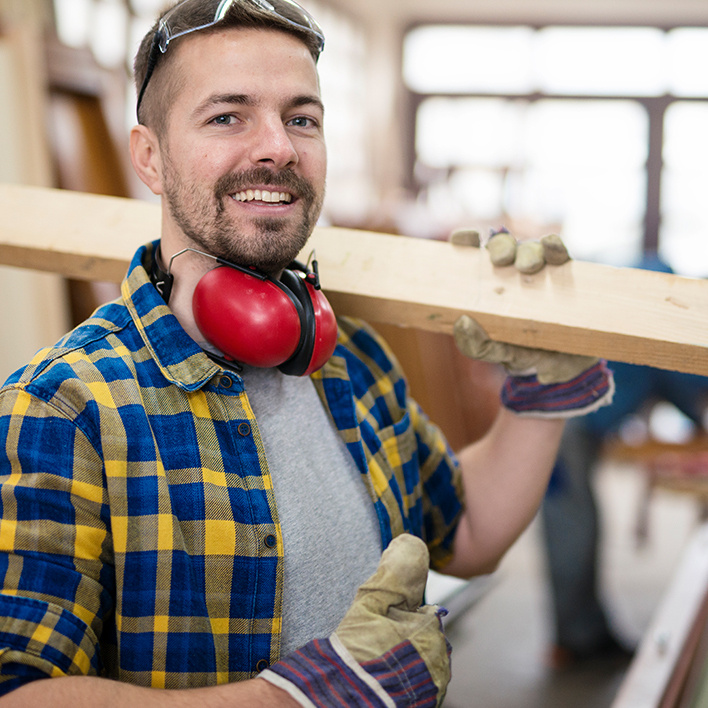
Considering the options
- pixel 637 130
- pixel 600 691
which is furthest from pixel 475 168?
pixel 600 691

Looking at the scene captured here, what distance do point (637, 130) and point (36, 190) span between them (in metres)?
9.34

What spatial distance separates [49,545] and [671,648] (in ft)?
5.65

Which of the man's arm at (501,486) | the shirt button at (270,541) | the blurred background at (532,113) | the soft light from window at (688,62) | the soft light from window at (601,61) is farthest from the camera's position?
the soft light from window at (601,61)

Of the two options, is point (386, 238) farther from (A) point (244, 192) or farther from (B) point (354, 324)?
(A) point (244, 192)

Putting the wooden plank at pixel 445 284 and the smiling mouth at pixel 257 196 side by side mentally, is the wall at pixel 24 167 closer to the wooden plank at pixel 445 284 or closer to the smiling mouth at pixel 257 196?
the wooden plank at pixel 445 284

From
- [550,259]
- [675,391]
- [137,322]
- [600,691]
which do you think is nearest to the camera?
[137,322]

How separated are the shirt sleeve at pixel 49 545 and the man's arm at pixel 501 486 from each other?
0.81m

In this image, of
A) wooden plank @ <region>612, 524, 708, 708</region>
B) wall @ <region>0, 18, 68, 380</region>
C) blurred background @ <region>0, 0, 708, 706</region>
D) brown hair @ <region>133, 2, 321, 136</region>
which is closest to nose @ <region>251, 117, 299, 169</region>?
brown hair @ <region>133, 2, 321, 136</region>

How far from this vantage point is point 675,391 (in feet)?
11.6

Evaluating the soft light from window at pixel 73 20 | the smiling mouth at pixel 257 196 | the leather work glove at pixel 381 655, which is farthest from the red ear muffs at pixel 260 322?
the soft light from window at pixel 73 20

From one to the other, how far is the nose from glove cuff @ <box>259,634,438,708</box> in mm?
700

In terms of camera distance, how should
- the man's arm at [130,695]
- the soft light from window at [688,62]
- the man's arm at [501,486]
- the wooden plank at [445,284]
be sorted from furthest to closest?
1. the soft light from window at [688,62]
2. the man's arm at [501,486]
3. the wooden plank at [445,284]
4. the man's arm at [130,695]

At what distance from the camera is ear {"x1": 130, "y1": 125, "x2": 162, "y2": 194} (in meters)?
1.23

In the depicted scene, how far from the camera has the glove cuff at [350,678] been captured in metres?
0.90
